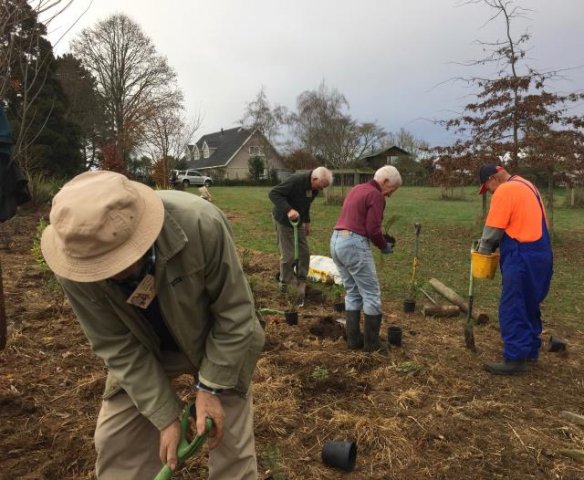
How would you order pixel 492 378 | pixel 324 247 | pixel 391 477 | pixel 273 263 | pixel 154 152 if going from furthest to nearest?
pixel 154 152
pixel 324 247
pixel 273 263
pixel 492 378
pixel 391 477

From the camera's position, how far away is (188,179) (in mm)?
38156

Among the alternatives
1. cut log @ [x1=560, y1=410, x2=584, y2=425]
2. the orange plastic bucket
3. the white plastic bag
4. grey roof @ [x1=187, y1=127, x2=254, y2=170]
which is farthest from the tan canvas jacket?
grey roof @ [x1=187, y1=127, x2=254, y2=170]

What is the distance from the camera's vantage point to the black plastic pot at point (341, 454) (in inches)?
117

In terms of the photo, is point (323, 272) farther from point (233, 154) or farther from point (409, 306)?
point (233, 154)

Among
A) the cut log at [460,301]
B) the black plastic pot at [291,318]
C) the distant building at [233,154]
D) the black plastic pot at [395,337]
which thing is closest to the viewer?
the black plastic pot at [395,337]

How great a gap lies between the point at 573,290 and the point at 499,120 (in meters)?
5.10

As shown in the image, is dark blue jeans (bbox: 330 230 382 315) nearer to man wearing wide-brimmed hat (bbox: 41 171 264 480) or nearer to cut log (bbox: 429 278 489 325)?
cut log (bbox: 429 278 489 325)

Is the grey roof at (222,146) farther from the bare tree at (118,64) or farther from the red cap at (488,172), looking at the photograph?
the red cap at (488,172)

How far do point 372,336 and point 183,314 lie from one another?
3.25 metres

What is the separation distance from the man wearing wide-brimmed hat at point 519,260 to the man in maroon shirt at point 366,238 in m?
0.99

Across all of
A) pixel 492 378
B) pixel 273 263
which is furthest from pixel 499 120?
pixel 492 378

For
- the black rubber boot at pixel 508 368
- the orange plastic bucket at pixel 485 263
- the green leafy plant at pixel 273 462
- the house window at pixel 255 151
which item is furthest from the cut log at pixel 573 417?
the house window at pixel 255 151

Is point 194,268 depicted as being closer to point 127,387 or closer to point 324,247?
point 127,387

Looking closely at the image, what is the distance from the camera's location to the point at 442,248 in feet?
38.7
